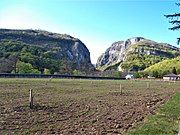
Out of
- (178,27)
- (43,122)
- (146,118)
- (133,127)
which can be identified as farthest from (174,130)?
(178,27)

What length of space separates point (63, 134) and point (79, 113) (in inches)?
241

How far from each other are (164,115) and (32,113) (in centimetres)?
681

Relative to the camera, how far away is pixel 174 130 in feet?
48.4

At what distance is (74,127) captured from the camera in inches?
607

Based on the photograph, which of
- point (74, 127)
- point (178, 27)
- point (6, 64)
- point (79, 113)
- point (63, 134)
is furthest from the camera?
point (6, 64)

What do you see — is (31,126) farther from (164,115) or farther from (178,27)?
(178,27)

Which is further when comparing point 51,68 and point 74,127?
point 51,68

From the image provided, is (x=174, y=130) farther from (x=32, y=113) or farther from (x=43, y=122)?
(x=32, y=113)

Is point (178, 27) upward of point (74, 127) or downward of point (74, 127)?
upward

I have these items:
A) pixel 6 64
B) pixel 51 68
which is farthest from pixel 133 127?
pixel 51 68

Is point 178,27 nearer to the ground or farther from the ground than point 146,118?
farther from the ground

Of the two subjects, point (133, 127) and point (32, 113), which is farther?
point (32, 113)

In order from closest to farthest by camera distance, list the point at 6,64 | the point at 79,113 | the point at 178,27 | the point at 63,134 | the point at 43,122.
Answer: the point at 63,134 < the point at 43,122 < the point at 79,113 < the point at 178,27 < the point at 6,64

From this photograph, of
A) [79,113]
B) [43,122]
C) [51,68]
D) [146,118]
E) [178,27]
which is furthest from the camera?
[51,68]
